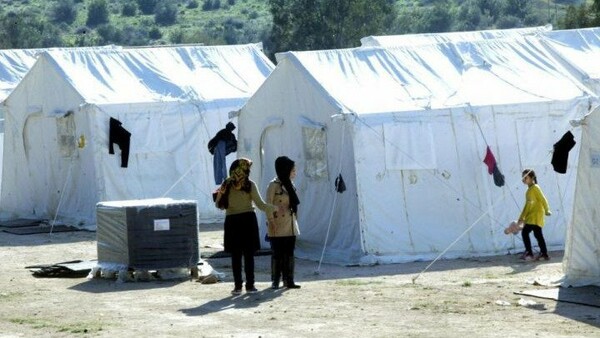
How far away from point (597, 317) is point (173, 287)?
17.6ft

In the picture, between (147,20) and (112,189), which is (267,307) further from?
(147,20)

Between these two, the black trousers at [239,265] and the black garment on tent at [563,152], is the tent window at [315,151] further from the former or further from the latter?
the black trousers at [239,265]

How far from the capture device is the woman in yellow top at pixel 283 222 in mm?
→ 16109

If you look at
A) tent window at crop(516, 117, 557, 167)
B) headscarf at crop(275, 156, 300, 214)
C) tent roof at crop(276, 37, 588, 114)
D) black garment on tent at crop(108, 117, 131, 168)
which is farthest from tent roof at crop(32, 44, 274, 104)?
headscarf at crop(275, 156, 300, 214)

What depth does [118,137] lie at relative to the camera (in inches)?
993

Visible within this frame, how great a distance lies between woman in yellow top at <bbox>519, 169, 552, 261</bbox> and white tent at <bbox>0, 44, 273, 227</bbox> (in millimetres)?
8350

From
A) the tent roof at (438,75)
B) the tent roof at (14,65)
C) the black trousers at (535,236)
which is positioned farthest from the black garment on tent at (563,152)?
the tent roof at (14,65)

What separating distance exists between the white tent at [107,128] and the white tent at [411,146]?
5055mm

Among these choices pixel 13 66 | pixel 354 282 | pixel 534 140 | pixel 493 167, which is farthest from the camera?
pixel 13 66

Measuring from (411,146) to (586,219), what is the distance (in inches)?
156

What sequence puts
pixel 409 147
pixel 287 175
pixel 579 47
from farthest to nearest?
pixel 579 47
pixel 409 147
pixel 287 175

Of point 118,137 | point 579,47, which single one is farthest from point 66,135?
point 579,47

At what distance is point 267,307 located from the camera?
1478cm

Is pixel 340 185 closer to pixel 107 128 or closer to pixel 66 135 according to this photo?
pixel 107 128
